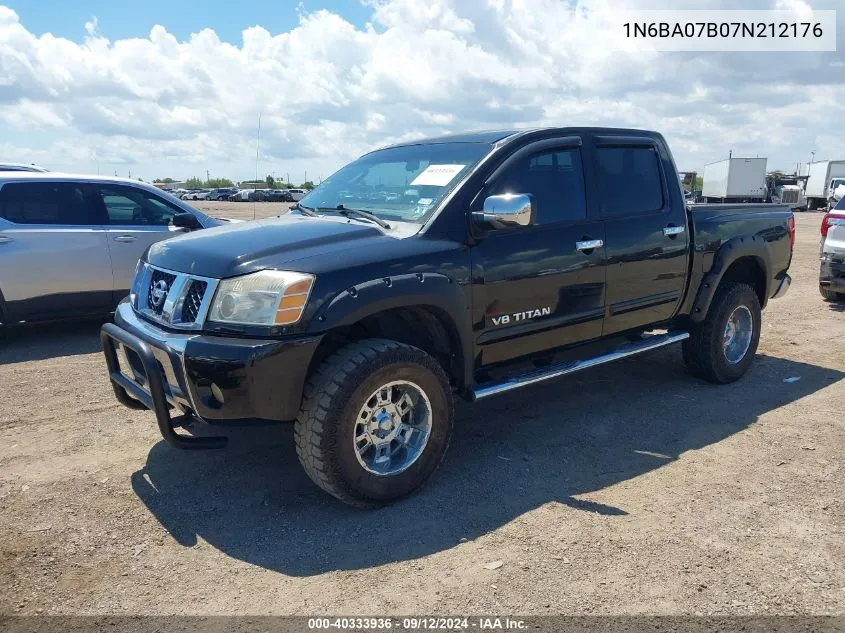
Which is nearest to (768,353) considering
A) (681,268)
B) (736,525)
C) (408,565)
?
(681,268)

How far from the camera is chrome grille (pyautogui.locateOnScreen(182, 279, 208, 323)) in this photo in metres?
3.37

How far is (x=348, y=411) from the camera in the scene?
332cm

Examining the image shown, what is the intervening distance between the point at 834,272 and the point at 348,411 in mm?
7920

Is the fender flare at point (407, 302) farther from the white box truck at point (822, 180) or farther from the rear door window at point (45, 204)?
the white box truck at point (822, 180)

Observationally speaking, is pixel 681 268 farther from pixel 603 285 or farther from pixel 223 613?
pixel 223 613

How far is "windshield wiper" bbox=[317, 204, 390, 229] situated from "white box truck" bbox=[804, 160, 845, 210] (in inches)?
1722

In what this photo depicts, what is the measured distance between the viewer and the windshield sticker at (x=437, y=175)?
13.3 feet

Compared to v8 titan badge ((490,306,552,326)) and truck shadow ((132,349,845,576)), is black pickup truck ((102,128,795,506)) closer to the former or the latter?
v8 titan badge ((490,306,552,326))

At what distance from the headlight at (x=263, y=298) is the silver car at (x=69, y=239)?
3427mm

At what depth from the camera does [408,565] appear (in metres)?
3.08

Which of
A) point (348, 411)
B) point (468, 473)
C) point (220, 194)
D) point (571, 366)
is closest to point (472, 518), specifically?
point (468, 473)

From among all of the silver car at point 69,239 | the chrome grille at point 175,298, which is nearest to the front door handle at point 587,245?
the chrome grille at point 175,298

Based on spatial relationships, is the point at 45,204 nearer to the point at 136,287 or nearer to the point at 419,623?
the point at 136,287

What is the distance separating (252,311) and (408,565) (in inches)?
53.4
